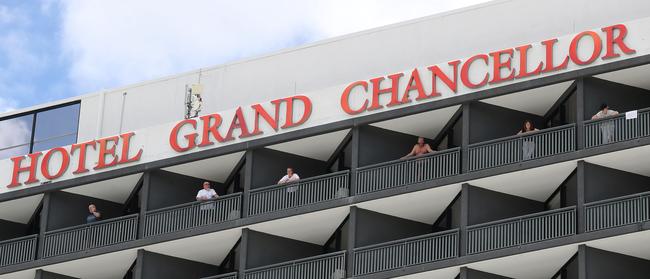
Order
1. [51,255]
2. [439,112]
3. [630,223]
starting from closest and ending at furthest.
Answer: [630,223] < [439,112] < [51,255]

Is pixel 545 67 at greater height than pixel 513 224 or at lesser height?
greater

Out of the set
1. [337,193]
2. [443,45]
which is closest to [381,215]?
[337,193]

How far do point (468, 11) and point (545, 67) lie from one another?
6.58 m

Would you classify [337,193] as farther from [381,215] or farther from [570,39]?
[570,39]

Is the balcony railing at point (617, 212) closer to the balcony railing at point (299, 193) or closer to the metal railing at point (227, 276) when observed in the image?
the balcony railing at point (299, 193)

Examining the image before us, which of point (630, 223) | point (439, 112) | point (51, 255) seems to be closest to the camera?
point (630, 223)

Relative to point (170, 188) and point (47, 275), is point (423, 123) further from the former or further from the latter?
point (47, 275)

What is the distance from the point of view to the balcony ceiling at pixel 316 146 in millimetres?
82062

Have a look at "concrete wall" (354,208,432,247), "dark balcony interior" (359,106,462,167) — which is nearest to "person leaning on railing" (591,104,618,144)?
"dark balcony interior" (359,106,462,167)

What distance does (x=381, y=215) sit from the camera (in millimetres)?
80062

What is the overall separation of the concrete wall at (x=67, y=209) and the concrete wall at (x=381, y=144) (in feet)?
40.4

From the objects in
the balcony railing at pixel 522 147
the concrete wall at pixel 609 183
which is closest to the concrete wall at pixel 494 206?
the balcony railing at pixel 522 147

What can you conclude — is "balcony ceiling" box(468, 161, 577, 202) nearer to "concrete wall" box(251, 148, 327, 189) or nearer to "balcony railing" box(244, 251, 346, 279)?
"balcony railing" box(244, 251, 346, 279)

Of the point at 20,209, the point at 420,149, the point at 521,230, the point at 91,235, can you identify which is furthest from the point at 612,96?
the point at 20,209
